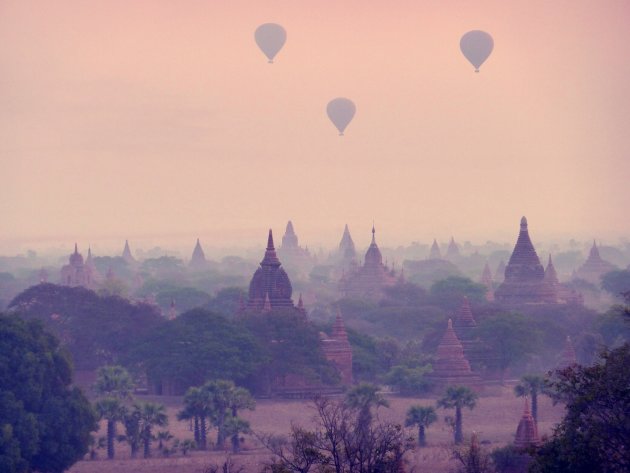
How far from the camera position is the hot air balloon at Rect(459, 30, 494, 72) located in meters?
174

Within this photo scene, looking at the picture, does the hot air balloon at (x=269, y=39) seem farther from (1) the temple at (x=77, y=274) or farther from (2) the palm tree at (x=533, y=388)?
(2) the palm tree at (x=533, y=388)

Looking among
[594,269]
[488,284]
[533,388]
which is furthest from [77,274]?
[533,388]

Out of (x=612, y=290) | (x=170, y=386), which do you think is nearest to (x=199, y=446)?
(x=170, y=386)

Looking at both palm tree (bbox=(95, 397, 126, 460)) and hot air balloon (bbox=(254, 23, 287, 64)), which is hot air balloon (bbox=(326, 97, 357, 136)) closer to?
hot air balloon (bbox=(254, 23, 287, 64))

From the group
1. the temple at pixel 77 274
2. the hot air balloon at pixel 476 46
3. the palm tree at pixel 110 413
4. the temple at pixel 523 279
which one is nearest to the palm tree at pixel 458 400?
the palm tree at pixel 110 413

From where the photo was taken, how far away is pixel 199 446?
68.8m

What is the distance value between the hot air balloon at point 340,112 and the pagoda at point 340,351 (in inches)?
3654

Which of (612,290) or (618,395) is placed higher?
(612,290)

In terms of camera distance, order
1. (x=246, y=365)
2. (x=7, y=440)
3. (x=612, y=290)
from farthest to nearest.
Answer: (x=612, y=290), (x=246, y=365), (x=7, y=440)

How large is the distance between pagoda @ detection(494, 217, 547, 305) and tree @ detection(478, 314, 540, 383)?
20.9 metres

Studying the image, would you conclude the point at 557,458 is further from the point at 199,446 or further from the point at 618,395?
the point at 199,446

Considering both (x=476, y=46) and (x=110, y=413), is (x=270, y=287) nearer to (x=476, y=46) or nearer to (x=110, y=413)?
(x=110, y=413)

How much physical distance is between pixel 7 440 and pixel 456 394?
2184cm

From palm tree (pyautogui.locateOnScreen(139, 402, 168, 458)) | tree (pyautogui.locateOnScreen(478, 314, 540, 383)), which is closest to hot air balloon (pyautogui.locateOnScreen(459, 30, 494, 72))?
tree (pyautogui.locateOnScreen(478, 314, 540, 383))
